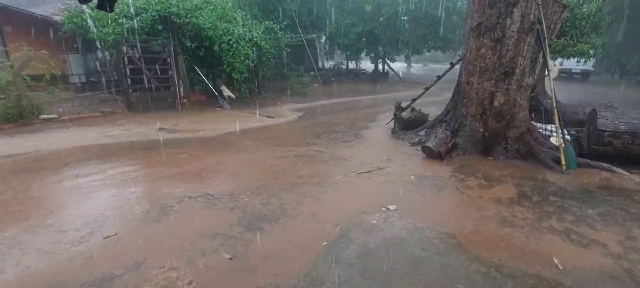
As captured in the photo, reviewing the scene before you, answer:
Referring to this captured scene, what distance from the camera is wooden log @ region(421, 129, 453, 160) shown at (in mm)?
6520

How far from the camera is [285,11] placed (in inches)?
673

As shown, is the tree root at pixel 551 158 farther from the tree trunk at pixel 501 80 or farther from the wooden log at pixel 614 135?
the wooden log at pixel 614 135

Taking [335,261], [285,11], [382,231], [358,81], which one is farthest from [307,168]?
[358,81]

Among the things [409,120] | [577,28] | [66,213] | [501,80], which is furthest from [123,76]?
[577,28]

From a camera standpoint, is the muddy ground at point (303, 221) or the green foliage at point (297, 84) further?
the green foliage at point (297, 84)

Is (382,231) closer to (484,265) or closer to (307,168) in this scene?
(484,265)

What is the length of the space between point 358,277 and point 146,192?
317 cm

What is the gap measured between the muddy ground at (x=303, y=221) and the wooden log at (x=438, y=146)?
25cm

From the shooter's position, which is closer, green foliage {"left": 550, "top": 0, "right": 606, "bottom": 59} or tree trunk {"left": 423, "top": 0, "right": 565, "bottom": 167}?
tree trunk {"left": 423, "top": 0, "right": 565, "bottom": 167}

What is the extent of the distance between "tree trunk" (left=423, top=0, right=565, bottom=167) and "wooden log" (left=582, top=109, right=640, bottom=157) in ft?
2.16

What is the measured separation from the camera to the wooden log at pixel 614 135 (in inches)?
236

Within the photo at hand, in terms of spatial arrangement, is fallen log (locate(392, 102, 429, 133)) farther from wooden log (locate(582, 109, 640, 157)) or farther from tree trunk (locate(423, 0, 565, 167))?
wooden log (locate(582, 109, 640, 157))

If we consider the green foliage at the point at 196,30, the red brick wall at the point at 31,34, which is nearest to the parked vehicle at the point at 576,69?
the green foliage at the point at 196,30

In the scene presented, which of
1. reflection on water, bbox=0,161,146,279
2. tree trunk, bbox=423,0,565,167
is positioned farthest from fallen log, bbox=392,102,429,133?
reflection on water, bbox=0,161,146,279
